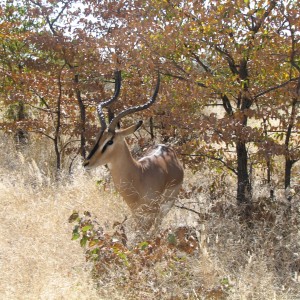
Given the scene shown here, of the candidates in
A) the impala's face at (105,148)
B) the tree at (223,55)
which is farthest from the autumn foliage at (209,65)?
the impala's face at (105,148)

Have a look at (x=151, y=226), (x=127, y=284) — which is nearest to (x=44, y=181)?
(x=151, y=226)

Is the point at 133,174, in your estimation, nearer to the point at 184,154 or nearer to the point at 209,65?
the point at 184,154

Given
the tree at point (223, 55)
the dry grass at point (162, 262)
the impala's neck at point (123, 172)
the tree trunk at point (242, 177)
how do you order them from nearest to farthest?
the dry grass at point (162, 262), the tree at point (223, 55), the impala's neck at point (123, 172), the tree trunk at point (242, 177)

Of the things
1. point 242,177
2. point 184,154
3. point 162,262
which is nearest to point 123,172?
point 184,154

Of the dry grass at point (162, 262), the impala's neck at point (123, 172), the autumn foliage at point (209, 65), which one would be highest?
the autumn foliage at point (209, 65)

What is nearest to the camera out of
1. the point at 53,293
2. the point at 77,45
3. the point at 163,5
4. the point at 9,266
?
→ the point at 53,293

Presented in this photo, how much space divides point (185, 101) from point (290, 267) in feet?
7.67

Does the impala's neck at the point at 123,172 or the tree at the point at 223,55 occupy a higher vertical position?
the tree at the point at 223,55

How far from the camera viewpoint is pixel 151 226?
6000mm

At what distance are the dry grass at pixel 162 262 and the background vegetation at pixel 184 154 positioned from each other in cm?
2

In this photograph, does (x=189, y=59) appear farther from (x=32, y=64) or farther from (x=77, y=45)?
(x=32, y=64)

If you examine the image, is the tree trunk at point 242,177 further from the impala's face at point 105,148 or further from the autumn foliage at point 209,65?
the impala's face at point 105,148

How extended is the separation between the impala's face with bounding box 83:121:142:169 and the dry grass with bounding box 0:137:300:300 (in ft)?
2.21

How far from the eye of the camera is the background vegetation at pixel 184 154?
4.49 meters
